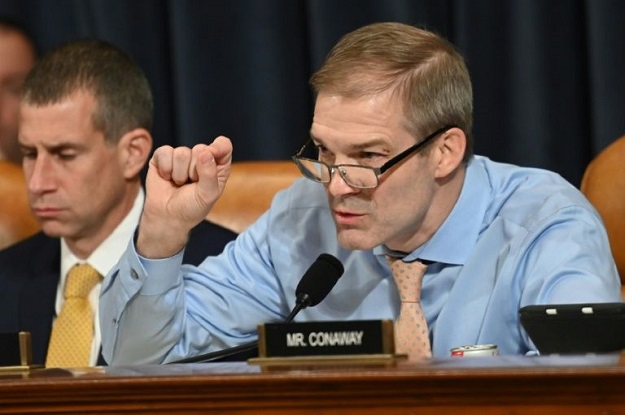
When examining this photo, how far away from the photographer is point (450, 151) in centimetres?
218

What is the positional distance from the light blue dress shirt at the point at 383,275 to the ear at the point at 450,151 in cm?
6

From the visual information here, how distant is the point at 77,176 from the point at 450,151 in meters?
1.11

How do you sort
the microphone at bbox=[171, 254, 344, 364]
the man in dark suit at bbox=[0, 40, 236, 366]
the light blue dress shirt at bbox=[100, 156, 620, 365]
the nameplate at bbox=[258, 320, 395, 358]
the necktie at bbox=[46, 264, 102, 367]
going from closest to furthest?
the nameplate at bbox=[258, 320, 395, 358] < the microphone at bbox=[171, 254, 344, 364] < the light blue dress shirt at bbox=[100, 156, 620, 365] < the necktie at bbox=[46, 264, 102, 367] < the man in dark suit at bbox=[0, 40, 236, 366]

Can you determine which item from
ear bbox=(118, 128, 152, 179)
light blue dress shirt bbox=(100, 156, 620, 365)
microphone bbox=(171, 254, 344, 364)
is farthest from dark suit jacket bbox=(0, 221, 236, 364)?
microphone bbox=(171, 254, 344, 364)

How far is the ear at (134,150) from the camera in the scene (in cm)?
306

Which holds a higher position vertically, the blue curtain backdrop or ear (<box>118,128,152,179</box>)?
the blue curtain backdrop

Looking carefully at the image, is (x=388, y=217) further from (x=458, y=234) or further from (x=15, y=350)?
(x=15, y=350)

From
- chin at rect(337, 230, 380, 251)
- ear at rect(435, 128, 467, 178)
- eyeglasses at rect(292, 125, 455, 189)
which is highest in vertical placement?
ear at rect(435, 128, 467, 178)

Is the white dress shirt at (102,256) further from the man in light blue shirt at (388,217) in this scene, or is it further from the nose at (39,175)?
the man in light blue shirt at (388,217)

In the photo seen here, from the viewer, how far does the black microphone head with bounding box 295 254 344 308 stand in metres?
1.89

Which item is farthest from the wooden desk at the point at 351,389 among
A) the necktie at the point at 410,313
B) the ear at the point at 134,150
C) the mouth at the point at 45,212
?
the ear at the point at 134,150

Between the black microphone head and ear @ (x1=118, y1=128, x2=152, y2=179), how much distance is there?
4.05ft

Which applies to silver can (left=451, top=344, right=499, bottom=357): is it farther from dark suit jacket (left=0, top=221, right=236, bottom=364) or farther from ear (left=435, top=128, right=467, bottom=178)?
dark suit jacket (left=0, top=221, right=236, bottom=364)

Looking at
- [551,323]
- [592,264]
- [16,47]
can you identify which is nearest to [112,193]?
[16,47]
